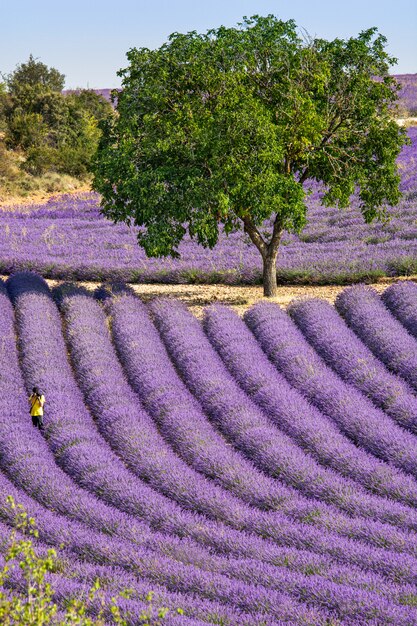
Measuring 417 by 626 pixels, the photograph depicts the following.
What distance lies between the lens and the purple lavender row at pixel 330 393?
9.88 metres

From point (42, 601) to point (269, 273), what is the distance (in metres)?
13.4

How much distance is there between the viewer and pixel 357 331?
14.5 metres

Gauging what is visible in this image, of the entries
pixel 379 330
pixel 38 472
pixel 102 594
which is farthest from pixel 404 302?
pixel 102 594

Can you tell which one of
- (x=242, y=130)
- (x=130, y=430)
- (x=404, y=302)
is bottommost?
(x=130, y=430)

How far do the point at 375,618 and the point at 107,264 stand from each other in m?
14.8

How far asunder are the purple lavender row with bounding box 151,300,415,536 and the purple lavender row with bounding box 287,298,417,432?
1615 millimetres

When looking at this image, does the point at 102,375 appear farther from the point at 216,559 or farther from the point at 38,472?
the point at 216,559

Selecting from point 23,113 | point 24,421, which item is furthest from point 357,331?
point 23,113

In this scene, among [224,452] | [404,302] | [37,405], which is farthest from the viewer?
[404,302]

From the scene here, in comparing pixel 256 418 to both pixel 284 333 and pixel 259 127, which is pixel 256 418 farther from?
pixel 259 127

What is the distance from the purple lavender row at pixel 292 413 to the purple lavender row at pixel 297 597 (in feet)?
8.03

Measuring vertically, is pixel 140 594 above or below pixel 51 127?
below

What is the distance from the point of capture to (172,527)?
8.14 meters

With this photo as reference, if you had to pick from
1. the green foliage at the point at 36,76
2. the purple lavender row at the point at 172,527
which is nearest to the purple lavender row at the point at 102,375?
the purple lavender row at the point at 172,527
